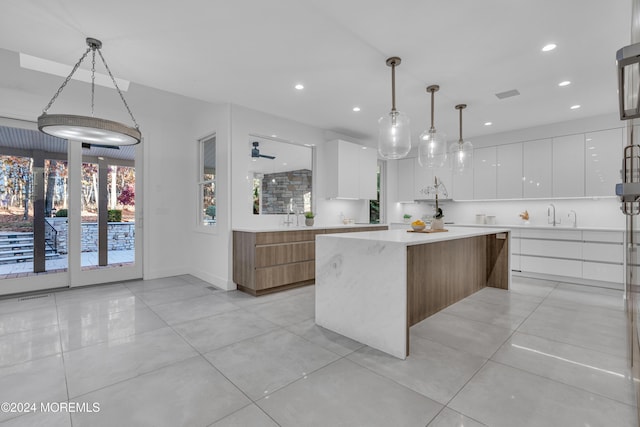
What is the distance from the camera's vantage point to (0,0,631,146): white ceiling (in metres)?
2.28

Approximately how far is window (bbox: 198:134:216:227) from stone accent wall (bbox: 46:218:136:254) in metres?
1.13

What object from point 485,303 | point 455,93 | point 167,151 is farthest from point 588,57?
point 167,151

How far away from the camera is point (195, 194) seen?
525 centimetres

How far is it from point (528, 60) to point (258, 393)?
3.84 m

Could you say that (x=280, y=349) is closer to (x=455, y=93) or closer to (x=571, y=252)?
(x=455, y=93)

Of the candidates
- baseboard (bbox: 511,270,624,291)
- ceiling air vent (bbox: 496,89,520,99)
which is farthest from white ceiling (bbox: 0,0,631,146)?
baseboard (bbox: 511,270,624,291)

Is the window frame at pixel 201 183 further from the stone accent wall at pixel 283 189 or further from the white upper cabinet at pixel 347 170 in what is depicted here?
the white upper cabinet at pixel 347 170

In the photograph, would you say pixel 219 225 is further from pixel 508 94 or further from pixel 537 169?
pixel 537 169

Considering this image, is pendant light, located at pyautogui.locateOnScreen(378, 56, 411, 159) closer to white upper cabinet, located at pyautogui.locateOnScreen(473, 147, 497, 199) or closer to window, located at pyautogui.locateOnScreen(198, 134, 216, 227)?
window, located at pyautogui.locateOnScreen(198, 134, 216, 227)

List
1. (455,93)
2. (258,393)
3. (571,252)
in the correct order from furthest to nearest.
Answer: (571,252) < (455,93) < (258,393)

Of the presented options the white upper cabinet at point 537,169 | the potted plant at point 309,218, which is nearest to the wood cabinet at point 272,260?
the potted plant at point 309,218

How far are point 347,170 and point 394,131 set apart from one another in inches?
106

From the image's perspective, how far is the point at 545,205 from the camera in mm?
5438

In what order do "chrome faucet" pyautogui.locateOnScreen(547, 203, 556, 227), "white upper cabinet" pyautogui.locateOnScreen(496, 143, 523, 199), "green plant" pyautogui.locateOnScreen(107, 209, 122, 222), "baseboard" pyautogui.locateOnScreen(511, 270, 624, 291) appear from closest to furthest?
"baseboard" pyautogui.locateOnScreen(511, 270, 624, 291)
"green plant" pyautogui.locateOnScreen(107, 209, 122, 222)
"chrome faucet" pyautogui.locateOnScreen(547, 203, 556, 227)
"white upper cabinet" pyautogui.locateOnScreen(496, 143, 523, 199)
